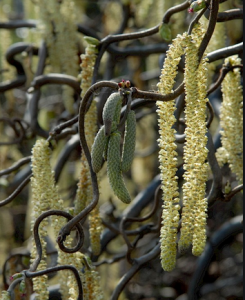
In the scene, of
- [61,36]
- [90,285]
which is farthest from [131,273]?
[61,36]

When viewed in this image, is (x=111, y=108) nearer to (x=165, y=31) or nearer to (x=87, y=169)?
(x=87, y=169)

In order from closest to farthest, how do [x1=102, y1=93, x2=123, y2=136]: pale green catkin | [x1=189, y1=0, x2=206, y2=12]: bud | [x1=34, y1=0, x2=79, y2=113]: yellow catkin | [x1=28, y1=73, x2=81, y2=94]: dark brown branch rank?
[x1=102, y1=93, x2=123, y2=136]: pale green catkin, [x1=189, y1=0, x2=206, y2=12]: bud, [x1=28, y1=73, x2=81, y2=94]: dark brown branch, [x1=34, y1=0, x2=79, y2=113]: yellow catkin

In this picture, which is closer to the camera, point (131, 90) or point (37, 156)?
point (131, 90)

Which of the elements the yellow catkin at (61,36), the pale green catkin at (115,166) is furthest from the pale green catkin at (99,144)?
the yellow catkin at (61,36)

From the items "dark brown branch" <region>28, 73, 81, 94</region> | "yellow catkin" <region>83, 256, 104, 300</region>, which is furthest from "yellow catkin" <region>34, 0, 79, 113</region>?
"yellow catkin" <region>83, 256, 104, 300</region>

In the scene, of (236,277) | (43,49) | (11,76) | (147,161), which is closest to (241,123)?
(43,49)

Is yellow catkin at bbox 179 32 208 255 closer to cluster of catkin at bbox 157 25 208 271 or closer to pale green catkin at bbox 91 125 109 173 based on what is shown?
cluster of catkin at bbox 157 25 208 271

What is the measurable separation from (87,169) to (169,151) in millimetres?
354

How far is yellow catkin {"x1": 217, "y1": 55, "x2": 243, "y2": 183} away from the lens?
131 cm

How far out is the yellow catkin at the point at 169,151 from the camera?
0.97 meters

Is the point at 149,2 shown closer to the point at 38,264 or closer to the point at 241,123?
the point at 241,123

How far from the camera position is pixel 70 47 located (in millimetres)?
1954

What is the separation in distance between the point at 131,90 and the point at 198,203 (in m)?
0.26

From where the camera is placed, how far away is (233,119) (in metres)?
1.31
